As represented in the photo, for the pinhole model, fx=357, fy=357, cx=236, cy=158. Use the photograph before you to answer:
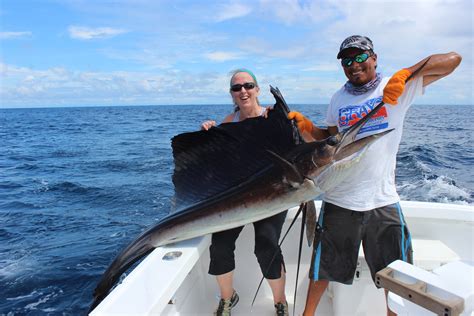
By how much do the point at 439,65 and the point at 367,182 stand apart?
0.57 metres

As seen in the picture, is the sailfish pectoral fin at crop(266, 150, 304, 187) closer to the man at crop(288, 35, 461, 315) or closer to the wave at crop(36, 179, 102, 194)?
the man at crop(288, 35, 461, 315)

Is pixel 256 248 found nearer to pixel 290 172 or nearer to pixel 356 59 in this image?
pixel 290 172

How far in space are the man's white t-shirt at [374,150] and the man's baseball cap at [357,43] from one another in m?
0.18

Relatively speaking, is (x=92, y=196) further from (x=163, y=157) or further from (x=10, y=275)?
(x=163, y=157)

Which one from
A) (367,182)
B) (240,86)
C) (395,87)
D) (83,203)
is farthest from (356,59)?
(83,203)

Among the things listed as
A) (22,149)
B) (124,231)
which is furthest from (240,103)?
(22,149)

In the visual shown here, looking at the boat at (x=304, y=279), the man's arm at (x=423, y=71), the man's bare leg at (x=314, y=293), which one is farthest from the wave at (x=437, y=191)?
the man's arm at (x=423, y=71)

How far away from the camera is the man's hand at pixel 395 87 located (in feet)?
4.74

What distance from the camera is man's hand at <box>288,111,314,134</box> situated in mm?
1741

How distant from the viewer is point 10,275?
12.1 feet

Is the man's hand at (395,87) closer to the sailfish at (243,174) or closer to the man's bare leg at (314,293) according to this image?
the sailfish at (243,174)

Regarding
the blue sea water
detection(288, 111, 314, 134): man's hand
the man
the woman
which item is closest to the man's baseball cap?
→ the man

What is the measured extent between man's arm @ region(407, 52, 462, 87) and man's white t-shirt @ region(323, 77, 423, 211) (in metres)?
0.05

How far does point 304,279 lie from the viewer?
2271 millimetres
